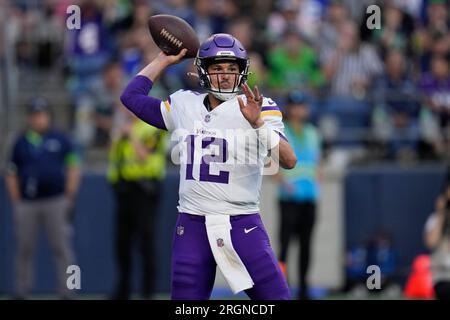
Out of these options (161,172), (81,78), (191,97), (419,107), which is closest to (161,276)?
(161,172)

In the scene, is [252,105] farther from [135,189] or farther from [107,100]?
[107,100]

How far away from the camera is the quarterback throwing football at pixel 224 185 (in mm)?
5988

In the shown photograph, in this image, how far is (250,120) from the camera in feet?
19.2

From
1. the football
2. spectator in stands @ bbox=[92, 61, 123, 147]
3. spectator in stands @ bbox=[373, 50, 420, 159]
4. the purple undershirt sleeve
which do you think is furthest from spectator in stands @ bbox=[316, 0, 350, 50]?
the purple undershirt sleeve

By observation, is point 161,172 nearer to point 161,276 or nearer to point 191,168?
point 161,276

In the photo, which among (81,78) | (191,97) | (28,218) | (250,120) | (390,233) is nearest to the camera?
(250,120)

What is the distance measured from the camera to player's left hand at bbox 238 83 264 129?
580 cm

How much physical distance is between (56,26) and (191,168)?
301 inches

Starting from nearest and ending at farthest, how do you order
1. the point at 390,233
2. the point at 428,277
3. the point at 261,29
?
the point at 428,277 → the point at 390,233 → the point at 261,29

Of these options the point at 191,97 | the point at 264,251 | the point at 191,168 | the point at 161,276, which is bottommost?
the point at 161,276

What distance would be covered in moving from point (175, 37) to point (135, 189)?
4.40 metres

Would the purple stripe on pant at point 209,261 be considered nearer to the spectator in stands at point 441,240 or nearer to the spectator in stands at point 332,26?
the spectator in stands at point 441,240

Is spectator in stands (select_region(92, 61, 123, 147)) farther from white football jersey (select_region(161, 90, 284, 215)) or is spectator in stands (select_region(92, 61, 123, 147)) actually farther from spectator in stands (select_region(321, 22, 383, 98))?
white football jersey (select_region(161, 90, 284, 215))

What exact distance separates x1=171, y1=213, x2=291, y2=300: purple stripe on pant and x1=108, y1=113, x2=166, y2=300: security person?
4584mm
